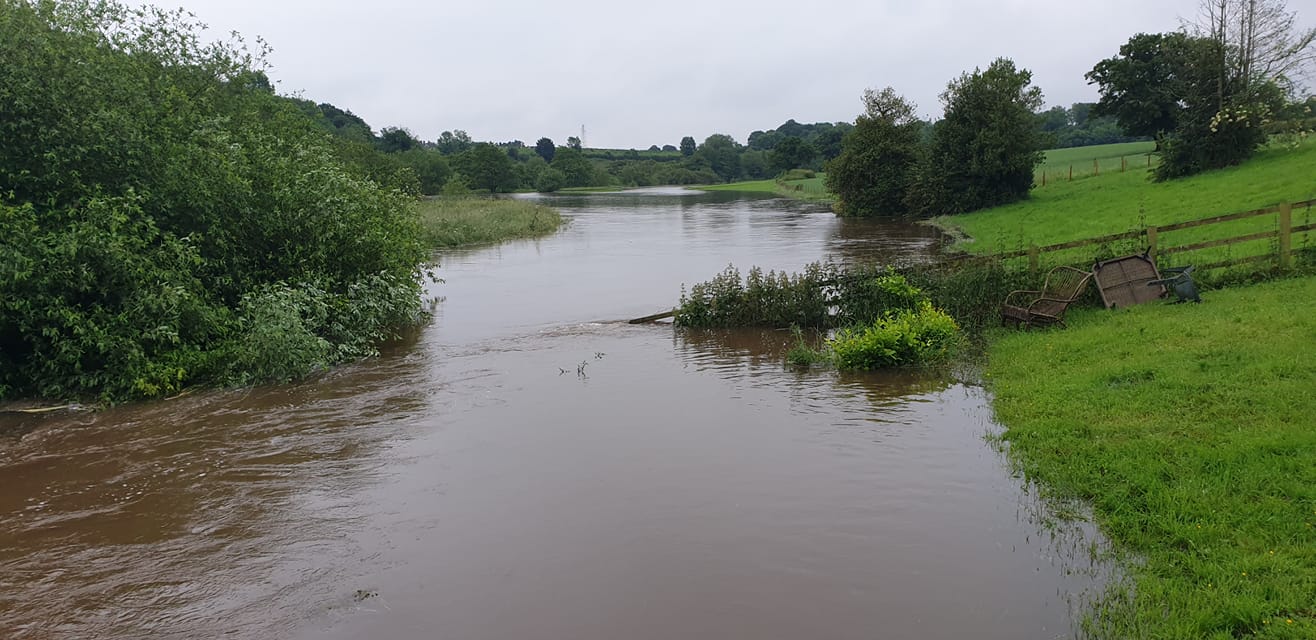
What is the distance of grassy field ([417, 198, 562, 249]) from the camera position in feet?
145

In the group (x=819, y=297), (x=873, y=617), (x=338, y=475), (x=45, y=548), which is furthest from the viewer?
(x=819, y=297)

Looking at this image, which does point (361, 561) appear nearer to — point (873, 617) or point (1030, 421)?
point (873, 617)

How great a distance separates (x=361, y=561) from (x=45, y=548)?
329cm

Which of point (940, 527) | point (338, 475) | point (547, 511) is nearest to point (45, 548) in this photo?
point (338, 475)

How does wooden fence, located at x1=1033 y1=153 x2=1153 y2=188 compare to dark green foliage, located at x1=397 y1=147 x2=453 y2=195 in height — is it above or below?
below

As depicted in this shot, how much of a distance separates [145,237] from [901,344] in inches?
513

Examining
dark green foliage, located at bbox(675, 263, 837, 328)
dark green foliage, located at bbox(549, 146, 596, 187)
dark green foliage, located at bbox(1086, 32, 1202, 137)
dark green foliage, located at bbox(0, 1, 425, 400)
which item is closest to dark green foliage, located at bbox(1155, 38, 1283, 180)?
dark green foliage, located at bbox(1086, 32, 1202, 137)

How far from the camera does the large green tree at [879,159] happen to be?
52812 mm

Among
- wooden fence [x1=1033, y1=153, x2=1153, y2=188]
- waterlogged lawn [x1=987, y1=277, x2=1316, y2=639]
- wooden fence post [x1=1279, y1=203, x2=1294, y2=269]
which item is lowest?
waterlogged lawn [x1=987, y1=277, x2=1316, y2=639]

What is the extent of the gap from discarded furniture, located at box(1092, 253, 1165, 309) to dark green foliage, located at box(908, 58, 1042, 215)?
100 ft

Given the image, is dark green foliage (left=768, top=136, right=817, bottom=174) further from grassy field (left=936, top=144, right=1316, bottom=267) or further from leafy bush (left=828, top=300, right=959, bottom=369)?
leafy bush (left=828, top=300, right=959, bottom=369)

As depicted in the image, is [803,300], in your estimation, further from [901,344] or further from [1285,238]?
[1285,238]

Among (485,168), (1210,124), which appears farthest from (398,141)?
(1210,124)

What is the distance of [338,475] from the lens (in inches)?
379
